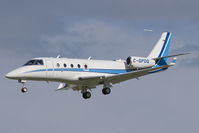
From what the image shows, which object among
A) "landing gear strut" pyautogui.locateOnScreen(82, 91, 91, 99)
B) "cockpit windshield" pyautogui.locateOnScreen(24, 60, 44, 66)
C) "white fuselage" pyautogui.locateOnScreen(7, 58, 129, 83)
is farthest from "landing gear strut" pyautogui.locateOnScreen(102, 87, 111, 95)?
"cockpit windshield" pyautogui.locateOnScreen(24, 60, 44, 66)

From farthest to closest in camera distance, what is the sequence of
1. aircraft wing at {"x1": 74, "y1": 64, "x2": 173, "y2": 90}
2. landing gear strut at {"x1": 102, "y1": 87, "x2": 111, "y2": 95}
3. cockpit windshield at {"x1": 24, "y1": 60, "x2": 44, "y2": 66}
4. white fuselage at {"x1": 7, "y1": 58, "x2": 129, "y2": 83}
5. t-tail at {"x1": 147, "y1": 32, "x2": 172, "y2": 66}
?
t-tail at {"x1": 147, "y1": 32, "x2": 172, "y2": 66}, landing gear strut at {"x1": 102, "y1": 87, "x2": 111, "y2": 95}, aircraft wing at {"x1": 74, "y1": 64, "x2": 173, "y2": 90}, cockpit windshield at {"x1": 24, "y1": 60, "x2": 44, "y2": 66}, white fuselage at {"x1": 7, "y1": 58, "x2": 129, "y2": 83}

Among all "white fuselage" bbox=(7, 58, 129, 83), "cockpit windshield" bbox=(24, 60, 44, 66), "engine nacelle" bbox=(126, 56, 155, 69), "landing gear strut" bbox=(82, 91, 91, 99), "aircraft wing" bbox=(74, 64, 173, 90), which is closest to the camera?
"white fuselage" bbox=(7, 58, 129, 83)

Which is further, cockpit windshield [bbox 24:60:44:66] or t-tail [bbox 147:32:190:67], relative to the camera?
t-tail [bbox 147:32:190:67]

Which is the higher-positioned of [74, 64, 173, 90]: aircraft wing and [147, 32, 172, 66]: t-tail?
[147, 32, 172, 66]: t-tail

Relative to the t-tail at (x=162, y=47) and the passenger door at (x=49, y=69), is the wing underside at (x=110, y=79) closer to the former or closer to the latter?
the passenger door at (x=49, y=69)

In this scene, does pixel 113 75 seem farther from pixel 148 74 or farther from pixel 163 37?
pixel 163 37

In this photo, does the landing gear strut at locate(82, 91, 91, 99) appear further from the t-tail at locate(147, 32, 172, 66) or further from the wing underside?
the t-tail at locate(147, 32, 172, 66)

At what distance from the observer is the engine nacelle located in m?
53.0

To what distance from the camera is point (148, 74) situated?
53750 mm

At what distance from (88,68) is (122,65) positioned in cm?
450

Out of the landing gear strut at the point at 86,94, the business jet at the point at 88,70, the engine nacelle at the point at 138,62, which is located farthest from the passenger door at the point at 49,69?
the engine nacelle at the point at 138,62

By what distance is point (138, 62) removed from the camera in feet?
174

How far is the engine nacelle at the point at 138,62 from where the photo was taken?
52991 millimetres

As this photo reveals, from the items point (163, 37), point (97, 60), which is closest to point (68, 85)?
point (97, 60)
